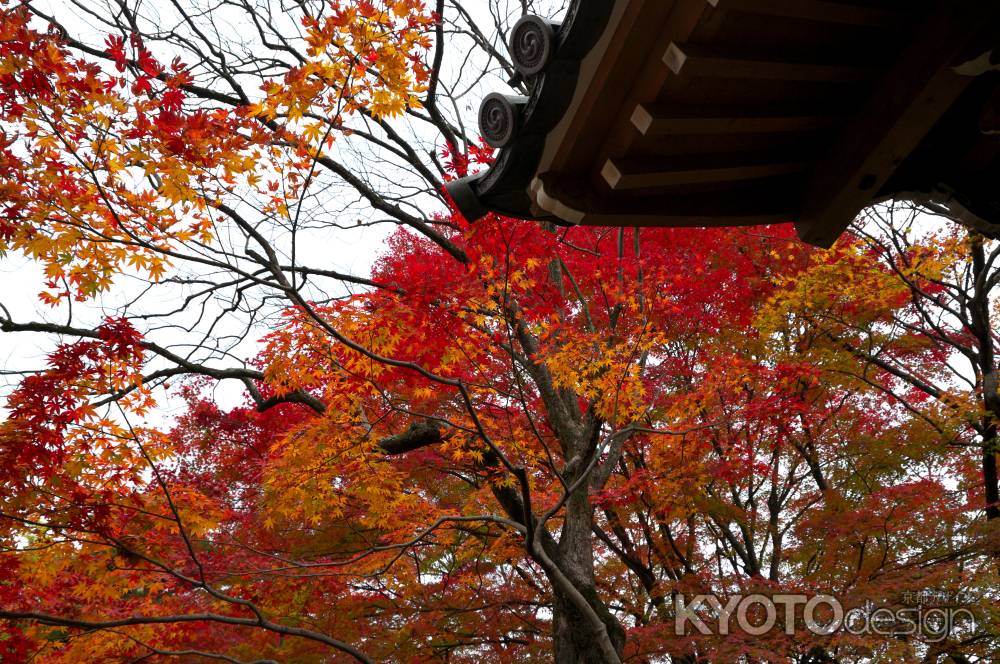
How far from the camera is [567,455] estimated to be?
26.8 ft

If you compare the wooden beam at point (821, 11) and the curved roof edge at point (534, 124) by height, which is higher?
the curved roof edge at point (534, 124)

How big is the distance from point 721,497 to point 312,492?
5591 millimetres

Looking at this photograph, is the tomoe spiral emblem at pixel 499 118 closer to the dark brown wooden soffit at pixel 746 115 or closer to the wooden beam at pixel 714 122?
the dark brown wooden soffit at pixel 746 115

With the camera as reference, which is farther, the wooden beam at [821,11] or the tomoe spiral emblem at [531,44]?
the tomoe spiral emblem at [531,44]

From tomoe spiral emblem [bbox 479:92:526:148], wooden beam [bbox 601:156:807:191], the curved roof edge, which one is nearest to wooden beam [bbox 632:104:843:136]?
wooden beam [bbox 601:156:807:191]

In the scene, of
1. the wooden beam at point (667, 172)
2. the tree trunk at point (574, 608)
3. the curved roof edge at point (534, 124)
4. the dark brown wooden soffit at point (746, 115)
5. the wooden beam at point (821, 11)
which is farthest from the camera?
the tree trunk at point (574, 608)

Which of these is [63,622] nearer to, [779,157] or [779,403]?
[779,157]

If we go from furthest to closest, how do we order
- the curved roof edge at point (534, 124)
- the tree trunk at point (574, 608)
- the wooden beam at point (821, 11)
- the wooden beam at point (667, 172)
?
the tree trunk at point (574, 608), the wooden beam at point (667, 172), the curved roof edge at point (534, 124), the wooden beam at point (821, 11)

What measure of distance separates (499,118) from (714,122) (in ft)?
2.75

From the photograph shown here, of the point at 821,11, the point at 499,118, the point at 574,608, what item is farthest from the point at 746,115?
the point at 574,608

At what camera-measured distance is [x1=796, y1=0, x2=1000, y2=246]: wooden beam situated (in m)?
2.44

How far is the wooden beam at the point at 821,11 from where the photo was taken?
2379mm

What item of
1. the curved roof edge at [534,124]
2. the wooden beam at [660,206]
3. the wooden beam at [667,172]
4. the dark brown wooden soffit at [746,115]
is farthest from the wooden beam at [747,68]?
the wooden beam at [660,206]

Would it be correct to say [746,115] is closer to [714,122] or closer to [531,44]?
[714,122]
